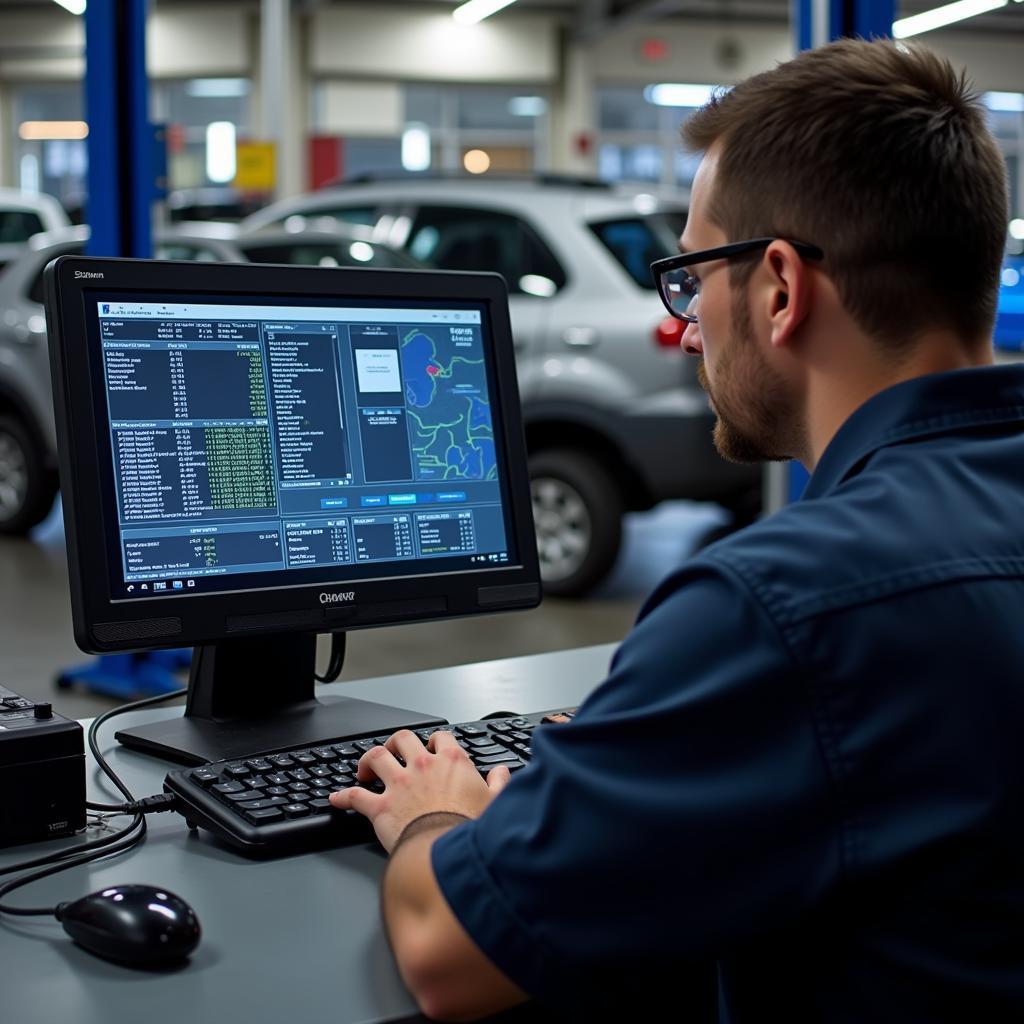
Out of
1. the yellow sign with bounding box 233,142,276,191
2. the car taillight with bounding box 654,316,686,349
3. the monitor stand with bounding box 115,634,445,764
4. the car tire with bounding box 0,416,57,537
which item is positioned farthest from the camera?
the yellow sign with bounding box 233,142,276,191

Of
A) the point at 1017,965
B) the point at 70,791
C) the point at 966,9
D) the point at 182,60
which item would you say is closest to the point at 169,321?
the point at 70,791

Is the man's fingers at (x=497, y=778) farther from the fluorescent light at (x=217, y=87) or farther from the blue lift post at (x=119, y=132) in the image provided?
the fluorescent light at (x=217, y=87)

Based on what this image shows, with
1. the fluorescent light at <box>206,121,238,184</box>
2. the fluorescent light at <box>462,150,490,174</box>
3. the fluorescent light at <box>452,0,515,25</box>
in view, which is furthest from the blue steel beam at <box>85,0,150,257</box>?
the fluorescent light at <box>462,150,490,174</box>

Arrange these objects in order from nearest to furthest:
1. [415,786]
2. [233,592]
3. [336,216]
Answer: [415,786]
[233,592]
[336,216]

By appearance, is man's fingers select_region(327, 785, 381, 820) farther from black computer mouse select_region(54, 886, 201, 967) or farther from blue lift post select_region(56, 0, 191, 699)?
blue lift post select_region(56, 0, 191, 699)

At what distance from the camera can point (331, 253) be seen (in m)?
6.28

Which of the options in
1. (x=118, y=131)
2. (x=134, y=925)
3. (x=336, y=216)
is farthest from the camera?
(x=336, y=216)

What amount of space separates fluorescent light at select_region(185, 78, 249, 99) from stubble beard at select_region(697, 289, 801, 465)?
16.4 m

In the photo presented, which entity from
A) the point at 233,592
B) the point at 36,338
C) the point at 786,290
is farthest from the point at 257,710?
the point at 36,338

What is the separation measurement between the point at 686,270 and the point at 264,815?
616 mm

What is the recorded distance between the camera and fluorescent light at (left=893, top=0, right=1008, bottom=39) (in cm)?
1441

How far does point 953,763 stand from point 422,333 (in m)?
0.98

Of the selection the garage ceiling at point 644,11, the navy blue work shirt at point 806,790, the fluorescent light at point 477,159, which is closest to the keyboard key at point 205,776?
the navy blue work shirt at point 806,790

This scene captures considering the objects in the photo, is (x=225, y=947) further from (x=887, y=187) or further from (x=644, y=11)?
(x=644, y=11)
